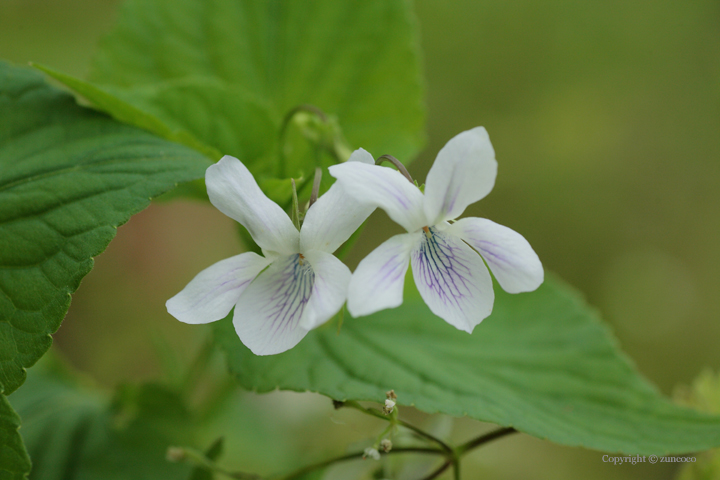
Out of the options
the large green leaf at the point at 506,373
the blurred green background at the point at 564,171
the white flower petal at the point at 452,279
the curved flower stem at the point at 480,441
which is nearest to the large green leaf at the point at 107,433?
the large green leaf at the point at 506,373

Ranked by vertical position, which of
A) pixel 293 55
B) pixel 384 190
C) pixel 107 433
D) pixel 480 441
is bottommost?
pixel 107 433

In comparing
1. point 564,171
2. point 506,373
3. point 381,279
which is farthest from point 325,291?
point 564,171

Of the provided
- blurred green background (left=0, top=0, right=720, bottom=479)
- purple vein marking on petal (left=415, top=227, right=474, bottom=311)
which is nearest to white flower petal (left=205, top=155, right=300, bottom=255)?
purple vein marking on petal (left=415, top=227, right=474, bottom=311)

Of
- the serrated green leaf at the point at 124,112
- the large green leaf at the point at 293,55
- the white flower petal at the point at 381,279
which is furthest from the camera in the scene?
the large green leaf at the point at 293,55

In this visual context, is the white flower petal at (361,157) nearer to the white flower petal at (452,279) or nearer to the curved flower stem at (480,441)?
the white flower petal at (452,279)

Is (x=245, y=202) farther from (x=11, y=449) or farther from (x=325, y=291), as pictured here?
(x=11, y=449)
